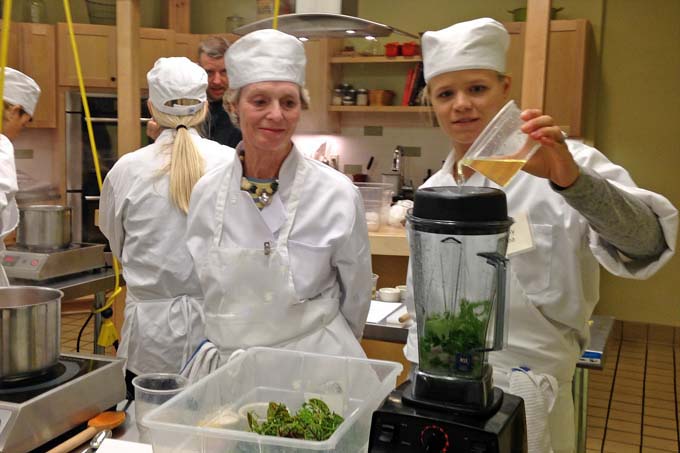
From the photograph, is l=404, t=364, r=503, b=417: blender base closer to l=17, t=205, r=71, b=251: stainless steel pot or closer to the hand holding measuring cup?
the hand holding measuring cup

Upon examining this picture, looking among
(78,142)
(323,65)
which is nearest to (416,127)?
(323,65)

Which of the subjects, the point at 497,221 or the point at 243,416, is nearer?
the point at 497,221

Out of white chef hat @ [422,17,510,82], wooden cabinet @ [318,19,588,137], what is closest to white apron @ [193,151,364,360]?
white chef hat @ [422,17,510,82]

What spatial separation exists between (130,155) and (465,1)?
4.24m

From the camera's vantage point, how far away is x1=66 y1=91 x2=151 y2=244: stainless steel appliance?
19.4 feet

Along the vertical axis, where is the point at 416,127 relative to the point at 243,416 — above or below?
above

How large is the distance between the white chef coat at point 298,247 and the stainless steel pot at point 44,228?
4.52ft

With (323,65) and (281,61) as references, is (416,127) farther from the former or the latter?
(281,61)

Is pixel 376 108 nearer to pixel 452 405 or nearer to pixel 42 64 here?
pixel 42 64

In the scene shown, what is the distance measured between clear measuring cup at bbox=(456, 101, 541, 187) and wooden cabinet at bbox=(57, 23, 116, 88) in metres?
5.45

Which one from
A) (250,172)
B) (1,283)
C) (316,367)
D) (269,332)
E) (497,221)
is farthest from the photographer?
(1,283)

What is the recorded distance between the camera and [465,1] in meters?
5.99

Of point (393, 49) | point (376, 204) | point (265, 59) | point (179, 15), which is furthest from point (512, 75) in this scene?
point (265, 59)

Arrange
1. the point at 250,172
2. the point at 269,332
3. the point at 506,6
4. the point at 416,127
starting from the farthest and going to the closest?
the point at 416,127
the point at 506,6
the point at 250,172
the point at 269,332
